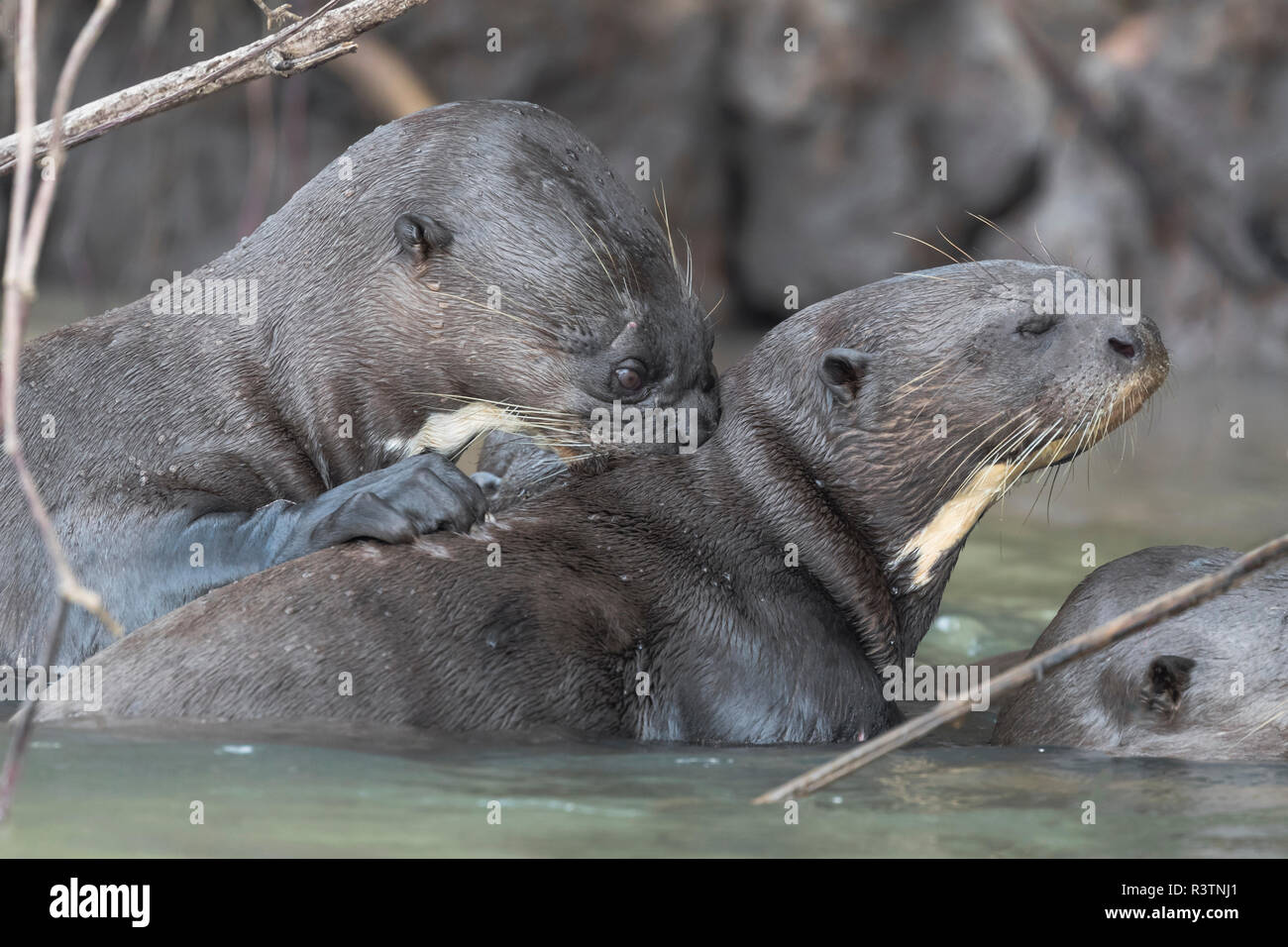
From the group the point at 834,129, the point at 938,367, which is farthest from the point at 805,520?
the point at 834,129

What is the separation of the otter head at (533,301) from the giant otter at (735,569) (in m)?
0.16

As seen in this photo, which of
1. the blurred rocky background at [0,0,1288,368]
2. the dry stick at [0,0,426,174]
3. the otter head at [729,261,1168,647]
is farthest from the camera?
the blurred rocky background at [0,0,1288,368]

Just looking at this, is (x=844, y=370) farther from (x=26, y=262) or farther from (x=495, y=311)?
(x=26, y=262)

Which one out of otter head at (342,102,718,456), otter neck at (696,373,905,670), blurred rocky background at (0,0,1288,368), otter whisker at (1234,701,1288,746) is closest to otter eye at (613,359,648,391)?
otter head at (342,102,718,456)

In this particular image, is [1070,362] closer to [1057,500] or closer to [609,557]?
[609,557]

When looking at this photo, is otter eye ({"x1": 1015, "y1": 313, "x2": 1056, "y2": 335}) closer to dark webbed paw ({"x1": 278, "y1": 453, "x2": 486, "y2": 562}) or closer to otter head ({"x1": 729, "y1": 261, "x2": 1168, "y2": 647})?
otter head ({"x1": 729, "y1": 261, "x2": 1168, "y2": 647})

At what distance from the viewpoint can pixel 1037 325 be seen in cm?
366

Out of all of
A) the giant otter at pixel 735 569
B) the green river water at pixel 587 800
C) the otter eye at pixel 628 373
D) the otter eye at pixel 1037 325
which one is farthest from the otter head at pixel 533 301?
the green river water at pixel 587 800

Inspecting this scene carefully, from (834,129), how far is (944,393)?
7.86 meters

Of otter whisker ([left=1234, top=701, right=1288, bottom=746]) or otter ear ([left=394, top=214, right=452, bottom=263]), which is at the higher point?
otter ear ([left=394, top=214, right=452, bottom=263])

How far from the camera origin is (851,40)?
36.2 feet

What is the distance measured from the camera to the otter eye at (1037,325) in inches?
144

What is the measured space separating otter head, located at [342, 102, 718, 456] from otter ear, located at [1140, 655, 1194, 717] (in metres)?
1.08

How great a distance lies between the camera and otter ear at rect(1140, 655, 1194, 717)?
3451 mm
